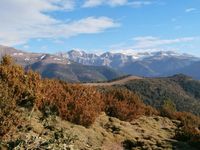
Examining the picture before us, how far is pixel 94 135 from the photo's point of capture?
1588 cm

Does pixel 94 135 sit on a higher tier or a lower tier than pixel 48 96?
lower

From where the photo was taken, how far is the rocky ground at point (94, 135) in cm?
1157

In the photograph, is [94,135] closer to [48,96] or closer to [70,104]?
[70,104]

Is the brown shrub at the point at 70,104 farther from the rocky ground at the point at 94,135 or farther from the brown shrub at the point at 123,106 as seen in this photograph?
the brown shrub at the point at 123,106

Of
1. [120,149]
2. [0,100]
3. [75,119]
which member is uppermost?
[0,100]

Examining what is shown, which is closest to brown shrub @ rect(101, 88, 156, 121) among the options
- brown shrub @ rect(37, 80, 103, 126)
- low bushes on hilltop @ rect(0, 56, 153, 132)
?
low bushes on hilltop @ rect(0, 56, 153, 132)

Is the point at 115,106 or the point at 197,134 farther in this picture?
the point at 115,106

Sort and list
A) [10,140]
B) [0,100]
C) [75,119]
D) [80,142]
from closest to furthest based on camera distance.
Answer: [10,140] → [0,100] → [80,142] → [75,119]

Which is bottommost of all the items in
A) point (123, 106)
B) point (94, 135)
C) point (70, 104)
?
point (94, 135)

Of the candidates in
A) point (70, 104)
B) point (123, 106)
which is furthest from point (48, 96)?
point (123, 106)

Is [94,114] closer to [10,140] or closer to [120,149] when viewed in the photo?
[120,149]

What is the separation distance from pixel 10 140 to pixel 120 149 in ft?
18.3

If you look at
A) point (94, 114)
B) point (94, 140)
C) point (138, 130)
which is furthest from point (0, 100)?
point (138, 130)

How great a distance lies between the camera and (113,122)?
61.9 ft
